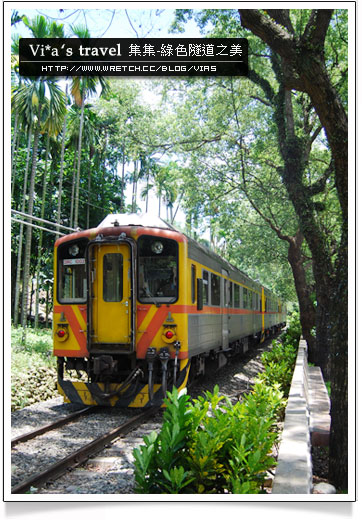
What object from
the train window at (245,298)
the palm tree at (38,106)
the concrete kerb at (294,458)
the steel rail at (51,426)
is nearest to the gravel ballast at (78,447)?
the steel rail at (51,426)

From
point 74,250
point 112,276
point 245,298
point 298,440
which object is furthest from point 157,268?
point 245,298

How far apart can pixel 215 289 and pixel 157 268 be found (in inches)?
123

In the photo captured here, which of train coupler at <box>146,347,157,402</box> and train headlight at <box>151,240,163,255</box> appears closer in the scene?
train coupler at <box>146,347,157,402</box>

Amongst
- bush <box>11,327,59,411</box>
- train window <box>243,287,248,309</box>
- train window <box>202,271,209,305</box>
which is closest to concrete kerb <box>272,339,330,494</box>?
train window <box>202,271,209,305</box>

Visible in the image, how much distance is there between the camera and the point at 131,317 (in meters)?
7.62

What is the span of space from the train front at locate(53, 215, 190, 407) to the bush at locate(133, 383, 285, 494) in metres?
3.63

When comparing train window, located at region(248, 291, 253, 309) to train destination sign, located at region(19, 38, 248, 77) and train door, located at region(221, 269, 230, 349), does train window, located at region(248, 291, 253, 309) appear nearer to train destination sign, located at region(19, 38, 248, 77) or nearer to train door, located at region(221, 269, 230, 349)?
train door, located at region(221, 269, 230, 349)

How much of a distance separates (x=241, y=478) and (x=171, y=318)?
13.6 ft

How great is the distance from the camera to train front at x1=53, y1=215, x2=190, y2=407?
7.59m

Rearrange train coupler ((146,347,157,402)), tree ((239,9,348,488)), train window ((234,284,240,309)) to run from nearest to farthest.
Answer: tree ((239,9,348,488)), train coupler ((146,347,157,402)), train window ((234,284,240,309))

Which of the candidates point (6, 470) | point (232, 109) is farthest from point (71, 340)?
point (232, 109)

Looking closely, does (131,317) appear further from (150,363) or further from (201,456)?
(201,456)

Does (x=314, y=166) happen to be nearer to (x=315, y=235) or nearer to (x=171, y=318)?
(x=315, y=235)

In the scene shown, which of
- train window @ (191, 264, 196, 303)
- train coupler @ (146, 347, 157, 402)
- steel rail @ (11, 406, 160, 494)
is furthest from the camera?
train window @ (191, 264, 196, 303)
